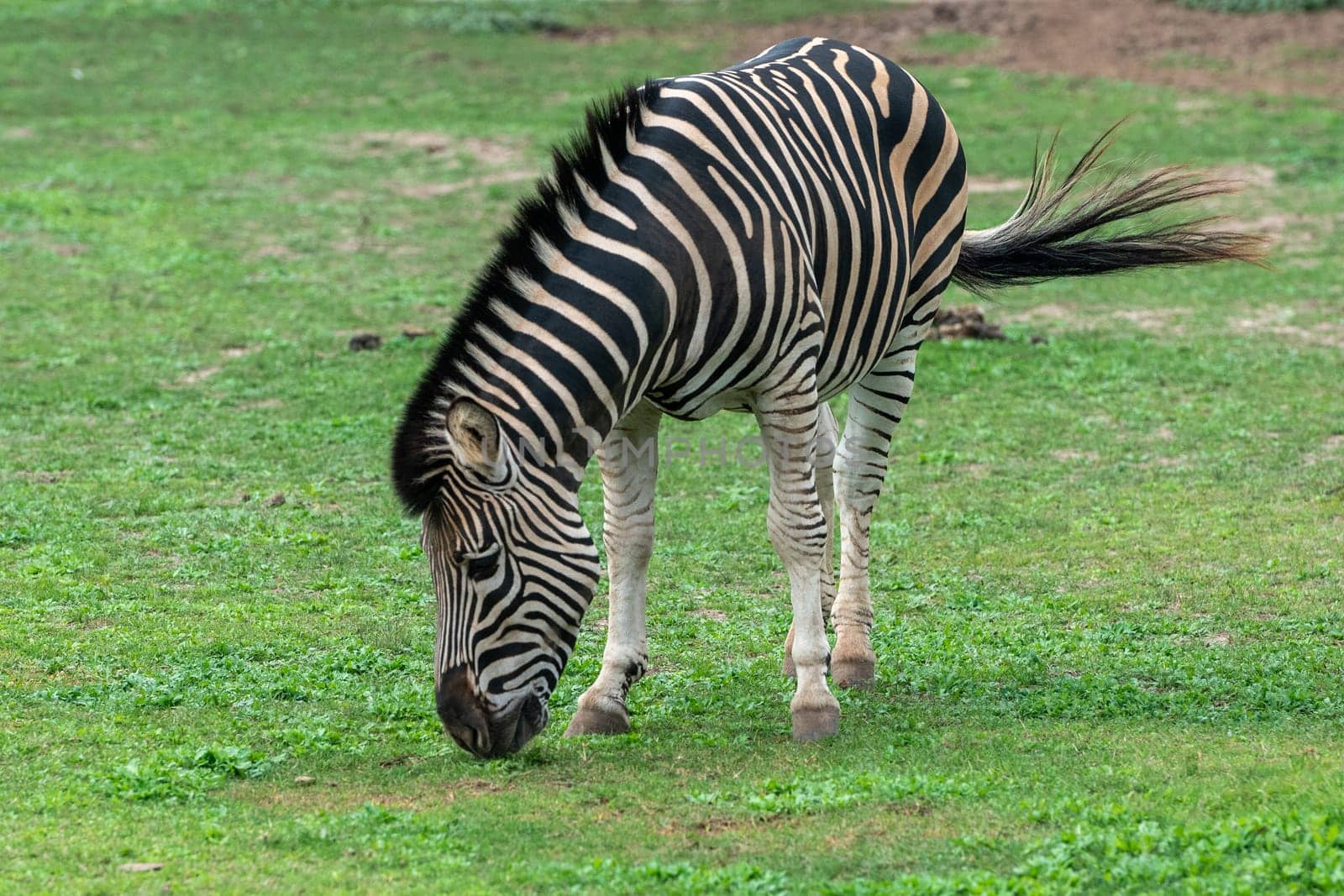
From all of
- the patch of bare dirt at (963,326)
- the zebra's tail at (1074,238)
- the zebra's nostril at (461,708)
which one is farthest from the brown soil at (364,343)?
the zebra's nostril at (461,708)

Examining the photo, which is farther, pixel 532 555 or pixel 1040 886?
pixel 532 555

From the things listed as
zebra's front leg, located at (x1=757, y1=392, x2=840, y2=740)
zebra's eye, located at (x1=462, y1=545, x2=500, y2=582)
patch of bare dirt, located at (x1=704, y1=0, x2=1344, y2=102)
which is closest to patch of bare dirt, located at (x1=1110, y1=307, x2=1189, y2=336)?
zebra's front leg, located at (x1=757, y1=392, x2=840, y2=740)

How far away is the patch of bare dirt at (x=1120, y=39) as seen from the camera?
24047mm

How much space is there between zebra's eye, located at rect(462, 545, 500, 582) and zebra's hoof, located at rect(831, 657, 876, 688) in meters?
2.35

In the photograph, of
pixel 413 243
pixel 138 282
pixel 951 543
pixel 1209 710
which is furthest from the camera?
pixel 413 243

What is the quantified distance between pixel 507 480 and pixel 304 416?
7.18 metres

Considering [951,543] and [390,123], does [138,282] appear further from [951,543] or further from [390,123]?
[951,543]

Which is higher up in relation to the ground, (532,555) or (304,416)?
(532,555)

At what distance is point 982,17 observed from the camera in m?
27.0

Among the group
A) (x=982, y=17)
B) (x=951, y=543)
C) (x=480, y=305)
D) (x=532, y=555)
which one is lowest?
(x=951, y=543)

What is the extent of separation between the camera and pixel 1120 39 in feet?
84.7

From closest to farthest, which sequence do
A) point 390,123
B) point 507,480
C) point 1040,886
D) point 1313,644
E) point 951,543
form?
point 1040,886, point 507,480, point 1313,644, point 951,543, point 390,123

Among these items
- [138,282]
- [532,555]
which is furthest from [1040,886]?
[138,282]

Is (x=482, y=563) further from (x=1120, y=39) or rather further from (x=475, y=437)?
(x=1120, y=39)
